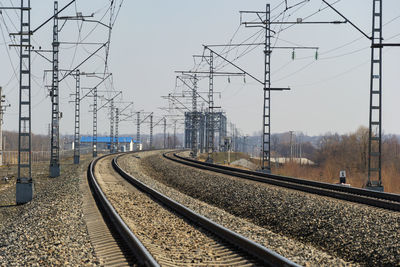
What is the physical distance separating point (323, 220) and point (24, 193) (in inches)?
565

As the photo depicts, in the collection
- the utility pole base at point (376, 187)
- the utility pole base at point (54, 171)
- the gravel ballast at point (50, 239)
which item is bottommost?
the utility pole base at point (54, 171)

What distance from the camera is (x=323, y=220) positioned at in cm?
1297

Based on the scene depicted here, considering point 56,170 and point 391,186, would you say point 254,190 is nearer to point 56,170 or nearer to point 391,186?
point 56,170

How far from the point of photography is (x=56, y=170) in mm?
34312

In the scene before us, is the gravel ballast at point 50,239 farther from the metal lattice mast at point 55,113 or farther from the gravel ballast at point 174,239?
the metal lattice mast at point 55,113

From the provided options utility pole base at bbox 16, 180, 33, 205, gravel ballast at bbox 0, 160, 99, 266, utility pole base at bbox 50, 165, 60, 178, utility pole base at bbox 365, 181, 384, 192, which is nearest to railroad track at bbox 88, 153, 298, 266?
gravel ballast at bbox 0, 160, 99, 266

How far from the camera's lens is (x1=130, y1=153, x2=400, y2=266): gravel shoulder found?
1018 cm

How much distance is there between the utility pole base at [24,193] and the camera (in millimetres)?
21641

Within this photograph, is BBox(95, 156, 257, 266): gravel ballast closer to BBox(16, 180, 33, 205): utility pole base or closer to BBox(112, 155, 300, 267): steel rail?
BBox(112, 155, 300, 267): steel rail

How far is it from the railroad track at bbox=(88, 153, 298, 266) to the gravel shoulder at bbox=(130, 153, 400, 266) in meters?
2.38

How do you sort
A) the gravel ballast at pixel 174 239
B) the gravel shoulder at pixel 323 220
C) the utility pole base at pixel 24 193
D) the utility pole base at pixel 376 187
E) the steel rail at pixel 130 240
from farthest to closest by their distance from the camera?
the utility pole base at pixel 24 193 → the utility pole base at pixel 376 187 → the gravel shoulder at pixel 323 220 → the gravel ballast at pixel 174 239 → the steel rail at pixel 130 240

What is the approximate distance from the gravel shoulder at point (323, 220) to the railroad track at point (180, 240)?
7.81 feet

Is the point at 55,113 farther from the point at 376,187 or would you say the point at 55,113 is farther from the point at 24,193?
the point at 376,187

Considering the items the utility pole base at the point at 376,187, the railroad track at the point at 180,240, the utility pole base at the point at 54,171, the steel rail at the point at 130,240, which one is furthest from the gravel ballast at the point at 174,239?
the utility pole base at the point at 54,171
